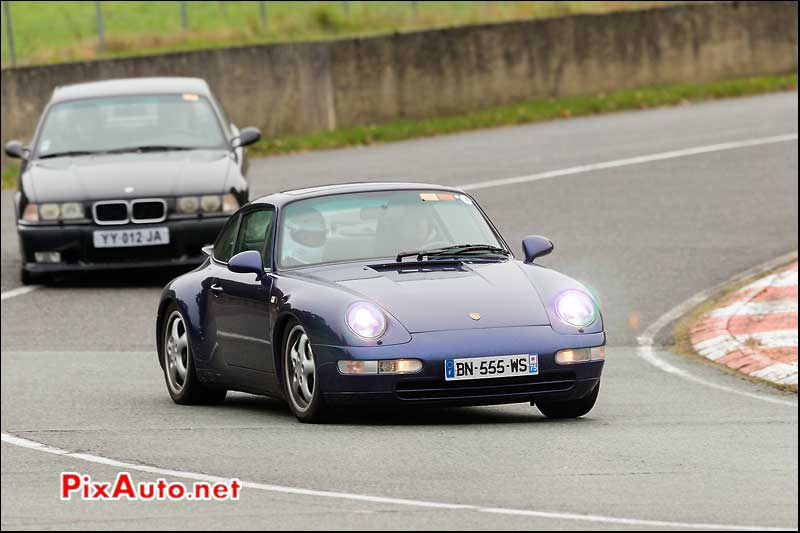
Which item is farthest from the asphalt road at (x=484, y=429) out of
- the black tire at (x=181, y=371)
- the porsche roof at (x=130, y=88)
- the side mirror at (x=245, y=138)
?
the porsche roof at (x=130, y=88)

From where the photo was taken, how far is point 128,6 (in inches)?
1171

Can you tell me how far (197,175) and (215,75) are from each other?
38.4ft

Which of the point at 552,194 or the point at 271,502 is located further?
the point at 552,194

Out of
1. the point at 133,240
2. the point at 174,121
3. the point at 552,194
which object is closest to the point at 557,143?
the point at 552,194

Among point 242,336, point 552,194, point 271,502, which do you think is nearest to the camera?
point 271,502

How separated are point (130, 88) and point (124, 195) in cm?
236

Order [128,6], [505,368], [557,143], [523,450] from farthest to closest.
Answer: [128,6]
[557,143]
[505,368]
[523,450]

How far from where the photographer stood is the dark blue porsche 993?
8820 millimetres

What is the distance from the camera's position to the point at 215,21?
3041 centimetres

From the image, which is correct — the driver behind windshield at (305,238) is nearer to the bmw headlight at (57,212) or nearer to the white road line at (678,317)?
the white road line at (678,317)

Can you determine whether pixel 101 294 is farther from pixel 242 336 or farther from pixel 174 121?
pixel 242 336

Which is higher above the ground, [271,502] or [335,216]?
[335,216]

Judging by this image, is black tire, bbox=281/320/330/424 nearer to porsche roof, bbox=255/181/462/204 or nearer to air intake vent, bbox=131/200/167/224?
porsche roof, bbox=255/181/462/204

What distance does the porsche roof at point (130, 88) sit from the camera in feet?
57.5
